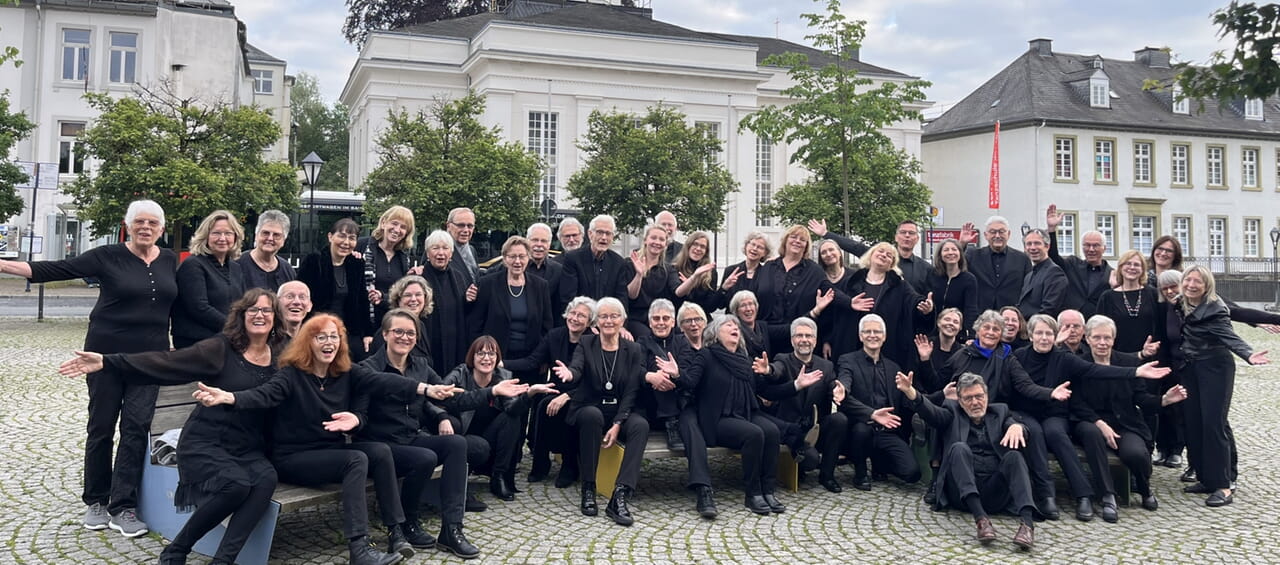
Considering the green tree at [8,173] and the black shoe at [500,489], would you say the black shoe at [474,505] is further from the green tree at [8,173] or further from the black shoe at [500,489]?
the green tree at [8,173]

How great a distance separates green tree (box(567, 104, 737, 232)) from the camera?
122ft

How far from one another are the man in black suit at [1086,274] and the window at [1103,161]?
156 ft

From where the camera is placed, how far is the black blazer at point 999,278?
29.7 ft

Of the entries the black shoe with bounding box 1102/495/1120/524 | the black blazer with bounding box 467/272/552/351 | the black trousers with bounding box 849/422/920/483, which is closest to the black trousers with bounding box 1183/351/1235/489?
the black shoe with bounding box 1102/495/1120/524

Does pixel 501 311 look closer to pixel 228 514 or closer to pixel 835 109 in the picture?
pixel 228 514

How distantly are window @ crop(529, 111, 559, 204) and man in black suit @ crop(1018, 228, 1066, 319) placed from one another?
131 feet

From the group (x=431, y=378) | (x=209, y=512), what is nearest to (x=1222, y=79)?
(x=431, y=378)

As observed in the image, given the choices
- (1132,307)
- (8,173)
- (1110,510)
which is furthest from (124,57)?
(1110,510)

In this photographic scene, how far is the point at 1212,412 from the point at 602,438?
14.7 feet

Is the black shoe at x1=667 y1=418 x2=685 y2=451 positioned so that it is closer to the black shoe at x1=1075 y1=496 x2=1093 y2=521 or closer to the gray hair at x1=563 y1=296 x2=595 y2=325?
the gray hair at x1=563 y1=296 x2=595 y2=325

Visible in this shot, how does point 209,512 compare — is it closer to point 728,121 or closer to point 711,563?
point 711,563

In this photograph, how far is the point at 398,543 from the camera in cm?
559

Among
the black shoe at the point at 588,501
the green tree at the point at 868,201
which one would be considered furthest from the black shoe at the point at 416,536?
the green tree at the point at 868,201

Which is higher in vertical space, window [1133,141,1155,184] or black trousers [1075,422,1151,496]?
window [1133,141,1155,184]
